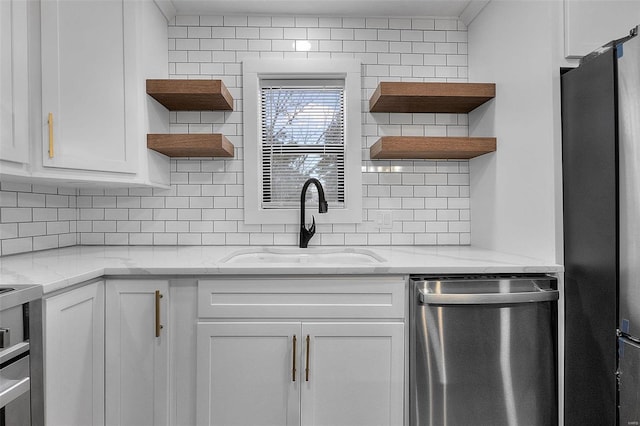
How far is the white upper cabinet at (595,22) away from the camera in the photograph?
149 cm

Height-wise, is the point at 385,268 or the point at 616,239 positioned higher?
the point at 616,239

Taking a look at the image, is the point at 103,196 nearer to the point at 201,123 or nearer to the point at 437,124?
the point at 201,123

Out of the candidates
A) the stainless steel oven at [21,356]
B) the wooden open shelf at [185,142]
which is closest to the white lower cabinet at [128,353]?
the stainless steel oven at [21,356]

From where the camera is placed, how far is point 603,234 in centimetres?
132

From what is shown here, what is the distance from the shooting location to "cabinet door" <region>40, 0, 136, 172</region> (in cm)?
150

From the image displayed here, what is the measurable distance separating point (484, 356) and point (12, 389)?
159 cm

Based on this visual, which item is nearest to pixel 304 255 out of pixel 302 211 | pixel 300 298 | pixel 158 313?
pixel 302 211

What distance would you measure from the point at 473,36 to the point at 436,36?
0.21 meters

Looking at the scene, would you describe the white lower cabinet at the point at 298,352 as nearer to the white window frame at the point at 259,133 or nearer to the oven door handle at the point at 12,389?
the oven door handle at the point at 12,389

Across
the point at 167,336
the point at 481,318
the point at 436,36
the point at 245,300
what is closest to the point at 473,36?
the point at 436,36

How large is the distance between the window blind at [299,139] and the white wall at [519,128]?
81 centimetres

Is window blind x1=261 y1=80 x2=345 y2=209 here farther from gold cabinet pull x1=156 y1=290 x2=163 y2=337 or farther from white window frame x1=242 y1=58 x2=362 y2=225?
gold cabinet pull x1=156 y1=290 x2=163 y2=337

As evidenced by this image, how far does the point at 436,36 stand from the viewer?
2256 mm

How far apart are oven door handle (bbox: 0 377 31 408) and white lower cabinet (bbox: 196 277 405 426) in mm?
562
